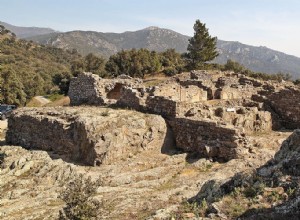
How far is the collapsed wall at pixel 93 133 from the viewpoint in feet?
68.9

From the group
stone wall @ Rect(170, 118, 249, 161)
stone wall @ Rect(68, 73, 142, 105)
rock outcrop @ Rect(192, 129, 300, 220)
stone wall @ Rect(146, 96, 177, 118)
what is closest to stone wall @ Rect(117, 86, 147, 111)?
stone wall @ Rect(146, 96, 177, 118)

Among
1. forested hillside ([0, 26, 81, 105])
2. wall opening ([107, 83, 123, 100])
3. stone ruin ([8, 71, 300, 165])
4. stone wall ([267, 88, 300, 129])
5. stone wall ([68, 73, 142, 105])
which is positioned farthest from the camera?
forested hillside ([0, 26, 81, 105])

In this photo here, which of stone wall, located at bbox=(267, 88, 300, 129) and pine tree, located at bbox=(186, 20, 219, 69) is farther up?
pine tree, located at bbox=(186, 20, 219, 69)

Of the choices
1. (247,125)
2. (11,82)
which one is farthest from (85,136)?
(11,82)

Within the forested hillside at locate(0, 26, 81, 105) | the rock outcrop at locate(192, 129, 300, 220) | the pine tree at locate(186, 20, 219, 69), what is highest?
the pine tree at locate(186, 20, 219, 69)

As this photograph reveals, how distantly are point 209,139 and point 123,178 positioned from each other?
537cm

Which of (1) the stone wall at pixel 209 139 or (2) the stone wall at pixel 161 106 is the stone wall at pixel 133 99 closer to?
(2) the stone wall at pixel 161 106

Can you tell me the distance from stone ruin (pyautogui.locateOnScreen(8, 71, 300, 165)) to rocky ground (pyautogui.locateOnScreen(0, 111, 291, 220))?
91 centimetres

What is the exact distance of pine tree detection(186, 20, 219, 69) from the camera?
6231 centimetres

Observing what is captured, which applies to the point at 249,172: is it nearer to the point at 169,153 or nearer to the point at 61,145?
the point at 169,153

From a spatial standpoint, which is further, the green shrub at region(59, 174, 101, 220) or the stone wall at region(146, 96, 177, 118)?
the stone wall at region(146, 96, 177, 118)

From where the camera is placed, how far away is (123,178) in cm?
1886

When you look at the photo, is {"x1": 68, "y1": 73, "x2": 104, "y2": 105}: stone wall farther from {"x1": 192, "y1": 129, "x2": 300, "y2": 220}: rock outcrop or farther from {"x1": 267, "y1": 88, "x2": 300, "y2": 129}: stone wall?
{"x1": 192, "y1": 129, "x2": 300, "y2": 220}: rock outcrop

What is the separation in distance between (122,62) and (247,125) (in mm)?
39362
